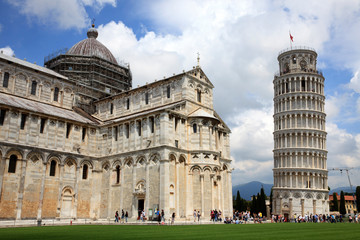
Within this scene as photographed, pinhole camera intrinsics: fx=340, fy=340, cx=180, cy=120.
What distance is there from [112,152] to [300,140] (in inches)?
1656

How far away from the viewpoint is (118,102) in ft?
163

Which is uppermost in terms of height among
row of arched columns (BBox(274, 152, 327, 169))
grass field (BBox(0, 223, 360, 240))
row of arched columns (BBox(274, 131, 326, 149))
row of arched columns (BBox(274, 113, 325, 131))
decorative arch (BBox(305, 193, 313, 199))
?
row of arched columns (BBox(274, 113, 325, 131))

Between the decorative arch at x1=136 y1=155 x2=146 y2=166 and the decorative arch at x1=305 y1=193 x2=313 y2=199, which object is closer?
the decorative arch at x1=136 y1=155 x2=146 y2=166

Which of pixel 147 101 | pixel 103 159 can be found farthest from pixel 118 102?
pixel 103 159

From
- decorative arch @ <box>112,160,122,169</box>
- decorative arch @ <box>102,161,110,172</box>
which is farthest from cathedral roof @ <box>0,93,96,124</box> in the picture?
decorative arch @ <box>112,160,122,169</box>

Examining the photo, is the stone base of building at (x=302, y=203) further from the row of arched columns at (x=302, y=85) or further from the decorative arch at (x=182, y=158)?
the decorative arch at (x=182, y=158)

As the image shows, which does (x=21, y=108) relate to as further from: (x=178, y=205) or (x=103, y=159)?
(x=178, y=205)

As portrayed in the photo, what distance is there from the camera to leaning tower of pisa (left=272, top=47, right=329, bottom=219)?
2638 inches

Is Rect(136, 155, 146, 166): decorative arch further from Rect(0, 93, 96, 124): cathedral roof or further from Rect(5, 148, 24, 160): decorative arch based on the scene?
Rect(5, 148, 24, 160): decorative arch

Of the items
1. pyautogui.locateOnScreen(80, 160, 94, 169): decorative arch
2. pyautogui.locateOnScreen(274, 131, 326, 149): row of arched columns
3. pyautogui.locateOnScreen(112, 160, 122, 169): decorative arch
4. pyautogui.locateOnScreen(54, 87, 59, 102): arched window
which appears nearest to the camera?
pyautogui.locateOnScreen(112, 160, 122, 169): decorative arch

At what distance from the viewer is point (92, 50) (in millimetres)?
59188

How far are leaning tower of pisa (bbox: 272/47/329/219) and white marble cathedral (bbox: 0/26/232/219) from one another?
2675 cm

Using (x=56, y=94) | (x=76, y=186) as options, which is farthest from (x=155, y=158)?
(x=56, y=94)

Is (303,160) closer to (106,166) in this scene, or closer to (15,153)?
(106,166)
